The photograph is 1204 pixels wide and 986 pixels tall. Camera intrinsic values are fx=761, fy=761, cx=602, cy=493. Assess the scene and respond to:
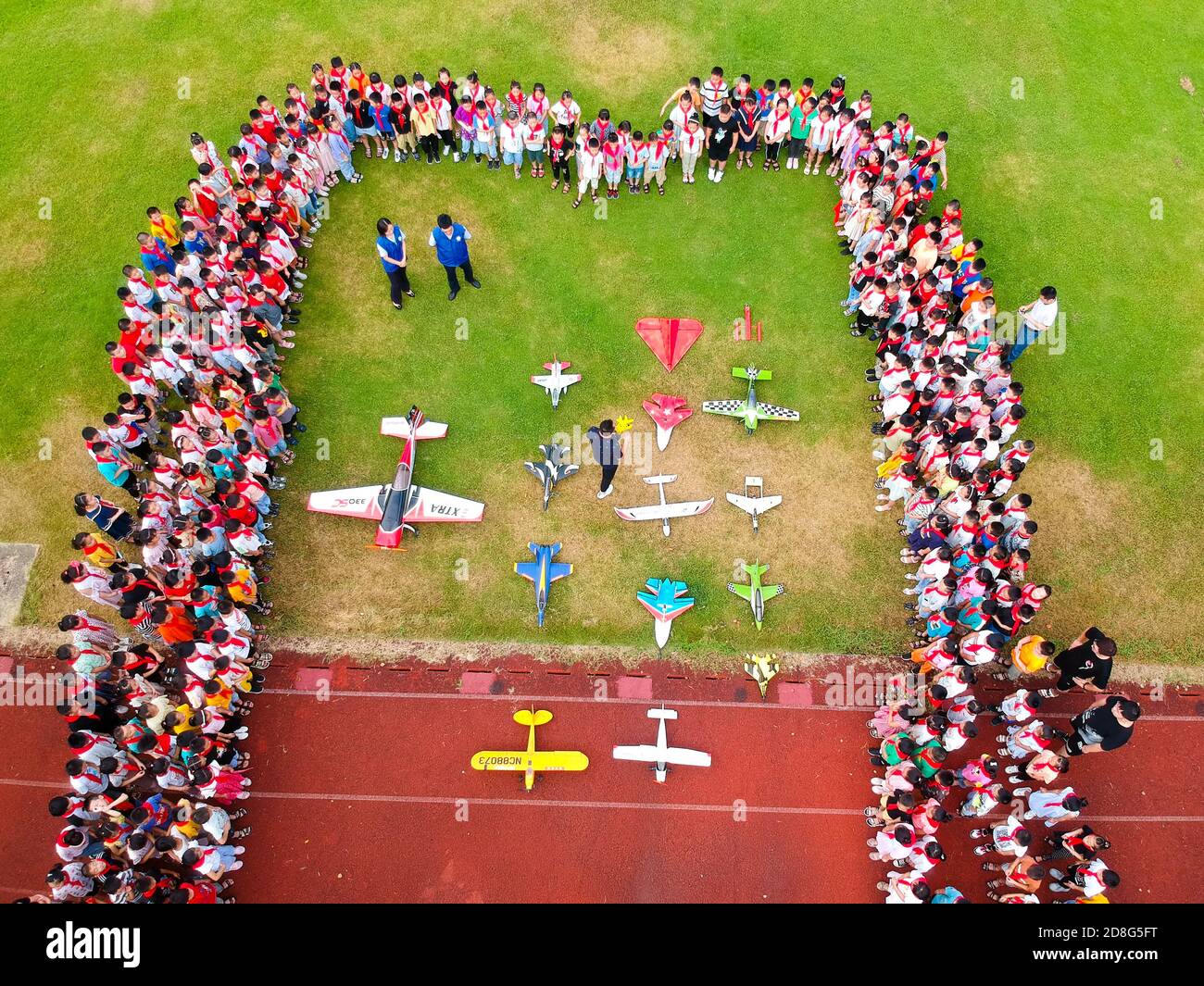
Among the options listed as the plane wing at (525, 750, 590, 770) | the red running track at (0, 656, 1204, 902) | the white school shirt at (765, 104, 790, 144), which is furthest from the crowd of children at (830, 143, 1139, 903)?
the plane wing at (525, 750, 590, 770)

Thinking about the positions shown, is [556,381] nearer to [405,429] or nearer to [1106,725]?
[405,429]

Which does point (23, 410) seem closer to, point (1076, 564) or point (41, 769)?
point (41, 769)

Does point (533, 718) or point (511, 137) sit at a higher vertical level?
point (511, 137)

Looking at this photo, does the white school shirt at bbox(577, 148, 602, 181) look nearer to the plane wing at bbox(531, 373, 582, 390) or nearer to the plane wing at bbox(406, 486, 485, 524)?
the plane wing at bbox(531, 373, 582, 390)

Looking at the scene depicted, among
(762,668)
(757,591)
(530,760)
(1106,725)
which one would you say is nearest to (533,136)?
(757,591)

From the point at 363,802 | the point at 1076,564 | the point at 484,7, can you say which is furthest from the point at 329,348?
the point at 1076,564

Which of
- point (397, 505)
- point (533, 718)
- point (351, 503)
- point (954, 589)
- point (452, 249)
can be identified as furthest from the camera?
point (452, 249)
